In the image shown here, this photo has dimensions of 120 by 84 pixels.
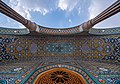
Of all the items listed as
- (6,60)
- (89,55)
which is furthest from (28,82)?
(89,55)

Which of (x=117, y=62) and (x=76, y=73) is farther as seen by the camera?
(x=117, y=62)

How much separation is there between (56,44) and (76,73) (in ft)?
8.78

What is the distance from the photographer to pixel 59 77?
21.2ft

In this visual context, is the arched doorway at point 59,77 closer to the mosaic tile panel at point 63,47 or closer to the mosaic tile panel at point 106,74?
the mosaic tile panel at point 106,74

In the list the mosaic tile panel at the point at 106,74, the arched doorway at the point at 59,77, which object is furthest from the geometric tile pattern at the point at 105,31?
the arched doorway at the point at 59,77

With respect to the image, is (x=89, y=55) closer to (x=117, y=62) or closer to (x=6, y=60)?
(x=117, y=62)

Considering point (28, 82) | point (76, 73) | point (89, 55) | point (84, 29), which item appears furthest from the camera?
point (89, 55)

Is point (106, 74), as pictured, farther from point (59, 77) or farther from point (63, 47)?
point (63, 47)

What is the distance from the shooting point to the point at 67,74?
640cm

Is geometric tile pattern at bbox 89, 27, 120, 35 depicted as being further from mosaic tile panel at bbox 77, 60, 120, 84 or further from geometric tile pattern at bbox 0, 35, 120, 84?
mosaic tile panel at bbox 77, 60, 120, 84

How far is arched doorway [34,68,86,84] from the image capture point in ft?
19.6

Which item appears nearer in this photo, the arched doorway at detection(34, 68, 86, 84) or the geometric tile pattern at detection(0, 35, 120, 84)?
the arched doorway at detection(34, 68, 86, 84)

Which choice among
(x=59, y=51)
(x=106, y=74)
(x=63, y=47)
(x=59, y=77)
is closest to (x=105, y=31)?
(x=63, y=47)

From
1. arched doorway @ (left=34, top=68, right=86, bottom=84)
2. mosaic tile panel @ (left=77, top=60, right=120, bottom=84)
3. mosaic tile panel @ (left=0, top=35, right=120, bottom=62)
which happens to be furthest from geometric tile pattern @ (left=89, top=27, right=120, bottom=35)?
arched doorway @ (left=34, top=68, right=86, bottom=84)
